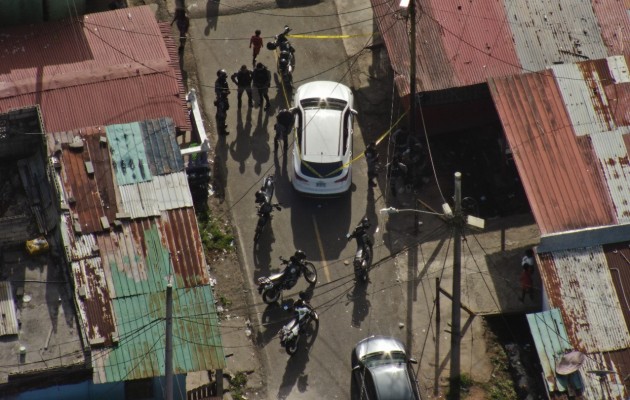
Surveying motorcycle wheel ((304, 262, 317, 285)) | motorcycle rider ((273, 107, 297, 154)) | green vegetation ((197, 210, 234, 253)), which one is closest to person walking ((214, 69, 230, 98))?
motorcycle rider ((273, 107, 297, 154))

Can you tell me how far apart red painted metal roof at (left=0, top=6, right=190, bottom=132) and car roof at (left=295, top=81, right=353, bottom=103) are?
151 inches

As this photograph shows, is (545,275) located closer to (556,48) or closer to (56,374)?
(556,48)

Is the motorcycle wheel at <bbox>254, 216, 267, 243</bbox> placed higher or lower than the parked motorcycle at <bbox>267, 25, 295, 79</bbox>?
lower

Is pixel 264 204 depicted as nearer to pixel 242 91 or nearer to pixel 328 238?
pixel 328 238

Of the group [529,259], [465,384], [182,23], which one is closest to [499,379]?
[465,384]

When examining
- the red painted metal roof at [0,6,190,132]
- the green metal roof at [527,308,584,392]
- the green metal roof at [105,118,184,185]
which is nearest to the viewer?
the green metal roof at [527,308,584,392]

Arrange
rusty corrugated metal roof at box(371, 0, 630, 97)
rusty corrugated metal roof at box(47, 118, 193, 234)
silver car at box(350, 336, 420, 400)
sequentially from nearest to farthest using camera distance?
1. silver car at box(350, 336, 420, 400)
2. rusty corrugated metal roof at box(47, 118, 193, 234)
3. rusty corrugated metal roof at box(371, 0, 630, 97)

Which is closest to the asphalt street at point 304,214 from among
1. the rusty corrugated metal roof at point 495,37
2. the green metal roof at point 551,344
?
the rusty corrugated metal roof at point 495,37

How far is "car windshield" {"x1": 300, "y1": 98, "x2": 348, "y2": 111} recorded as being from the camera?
3625 cm

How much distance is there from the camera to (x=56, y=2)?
36500 mm

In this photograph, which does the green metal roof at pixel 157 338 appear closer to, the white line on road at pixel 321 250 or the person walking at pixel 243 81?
the white line on road at pixel 321 250

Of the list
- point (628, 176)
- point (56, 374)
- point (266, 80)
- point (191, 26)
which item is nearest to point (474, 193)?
point (628, 176)

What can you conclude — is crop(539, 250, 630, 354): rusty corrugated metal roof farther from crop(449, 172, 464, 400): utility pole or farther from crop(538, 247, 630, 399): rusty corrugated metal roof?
crop(449, 172, 464, 400): utility pole

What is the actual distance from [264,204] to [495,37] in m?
8.87
